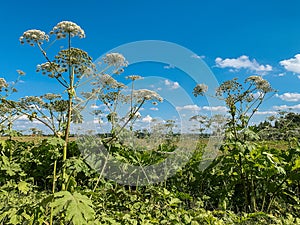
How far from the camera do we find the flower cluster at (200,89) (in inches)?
227

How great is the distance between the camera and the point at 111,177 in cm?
619

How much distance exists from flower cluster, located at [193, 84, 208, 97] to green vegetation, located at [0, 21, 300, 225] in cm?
2

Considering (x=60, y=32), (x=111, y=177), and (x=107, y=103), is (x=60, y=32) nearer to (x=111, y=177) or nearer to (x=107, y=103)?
(x=107, y=103)

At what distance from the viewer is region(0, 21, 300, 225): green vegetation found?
3.48 metres

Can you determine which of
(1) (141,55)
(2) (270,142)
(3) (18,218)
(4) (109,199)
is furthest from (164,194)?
(2) (270,142)

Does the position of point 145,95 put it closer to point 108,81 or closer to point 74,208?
point 108,81

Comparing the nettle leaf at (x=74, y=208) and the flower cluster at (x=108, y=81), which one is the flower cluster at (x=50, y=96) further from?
the nettle leaf at (x=74, y=208)

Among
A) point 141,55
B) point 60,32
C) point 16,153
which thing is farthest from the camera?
point 16,153

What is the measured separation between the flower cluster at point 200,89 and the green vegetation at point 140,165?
2cm

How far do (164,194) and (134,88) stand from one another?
5.53 feet

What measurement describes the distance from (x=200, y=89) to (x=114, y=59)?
2.01 m

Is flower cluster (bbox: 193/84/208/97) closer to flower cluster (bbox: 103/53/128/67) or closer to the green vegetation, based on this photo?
the green vegetation

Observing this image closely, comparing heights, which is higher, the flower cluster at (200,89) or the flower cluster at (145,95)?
the flower cluster at (200,89)

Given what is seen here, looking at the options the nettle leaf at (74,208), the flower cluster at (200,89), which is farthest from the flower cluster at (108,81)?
the nettle leaf at (74,208)
